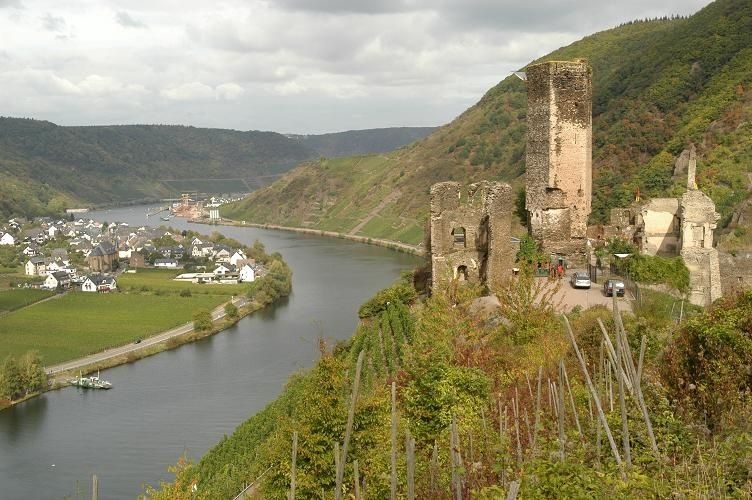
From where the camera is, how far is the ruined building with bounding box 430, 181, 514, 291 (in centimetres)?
1978

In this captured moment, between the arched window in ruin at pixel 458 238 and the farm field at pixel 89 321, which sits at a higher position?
the arched window in ruin at pixel 458 238

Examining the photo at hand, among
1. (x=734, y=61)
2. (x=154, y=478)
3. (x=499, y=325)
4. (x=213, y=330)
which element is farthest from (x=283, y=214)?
(x=499, y=325)

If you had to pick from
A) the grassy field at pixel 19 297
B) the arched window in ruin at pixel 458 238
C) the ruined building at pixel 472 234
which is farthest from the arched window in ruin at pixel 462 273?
the grassy field at pixel 19 297

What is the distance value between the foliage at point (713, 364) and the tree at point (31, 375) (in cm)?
3358

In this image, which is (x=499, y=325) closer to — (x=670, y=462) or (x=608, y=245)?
(x=608, y=245)

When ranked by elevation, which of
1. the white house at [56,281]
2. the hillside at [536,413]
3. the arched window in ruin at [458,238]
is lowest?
the white house at [56,281]

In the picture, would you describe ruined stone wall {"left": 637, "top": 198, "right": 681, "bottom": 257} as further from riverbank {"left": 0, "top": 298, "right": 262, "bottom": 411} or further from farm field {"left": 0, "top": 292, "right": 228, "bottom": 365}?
farm field {"left": 0, "top": 292, "right": 228, "bottom": 365}

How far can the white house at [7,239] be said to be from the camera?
96250 mm

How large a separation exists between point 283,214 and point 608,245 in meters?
107

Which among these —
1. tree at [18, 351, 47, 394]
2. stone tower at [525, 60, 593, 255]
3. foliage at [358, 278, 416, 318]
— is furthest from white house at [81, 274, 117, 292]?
stone tower at [525, 60, 593, 255]

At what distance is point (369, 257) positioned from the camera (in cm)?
7869

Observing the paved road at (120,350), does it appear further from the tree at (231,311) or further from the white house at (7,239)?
the white house at (7,239)

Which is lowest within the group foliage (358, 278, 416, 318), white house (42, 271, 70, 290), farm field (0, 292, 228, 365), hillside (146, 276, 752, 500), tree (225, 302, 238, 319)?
farm field (0, 292, 228, 365)

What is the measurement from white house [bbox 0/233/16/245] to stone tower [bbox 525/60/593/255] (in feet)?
289
